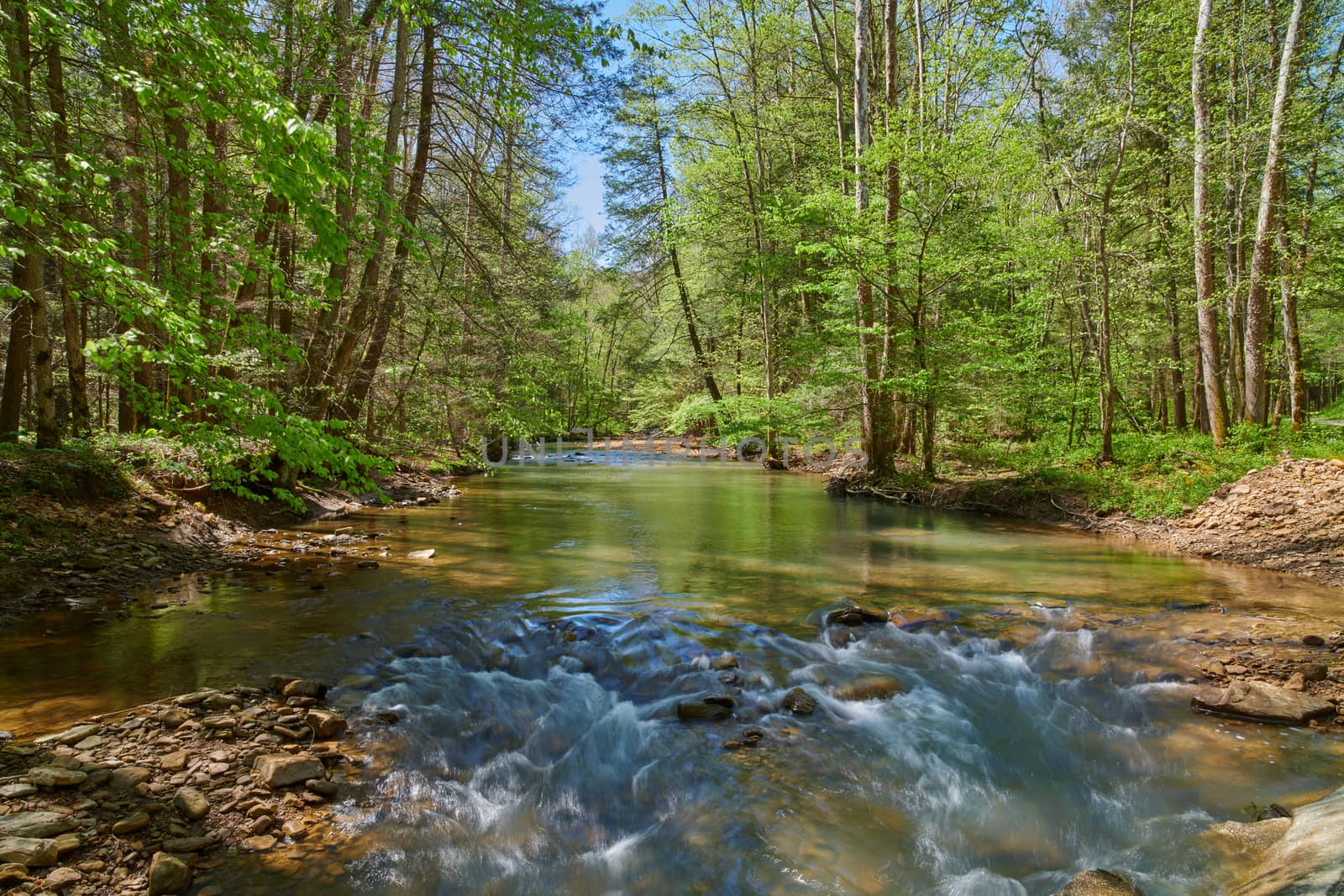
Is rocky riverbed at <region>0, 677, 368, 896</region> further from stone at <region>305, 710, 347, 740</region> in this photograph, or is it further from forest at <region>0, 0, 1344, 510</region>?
forest at <region>0, 0, 1344, 510</region>

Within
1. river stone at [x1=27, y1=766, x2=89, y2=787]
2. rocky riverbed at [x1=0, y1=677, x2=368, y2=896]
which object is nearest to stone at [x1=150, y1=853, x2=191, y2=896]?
rocky riverbed at [x1=0, y1=677, x2=368, y2=896]

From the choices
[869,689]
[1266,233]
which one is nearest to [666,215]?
[1266,233]

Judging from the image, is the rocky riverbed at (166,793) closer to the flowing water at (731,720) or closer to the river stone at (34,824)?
the river stone at (34,824)

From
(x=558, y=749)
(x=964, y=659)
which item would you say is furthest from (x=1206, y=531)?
(x=558, y=749)

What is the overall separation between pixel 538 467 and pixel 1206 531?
21.3m

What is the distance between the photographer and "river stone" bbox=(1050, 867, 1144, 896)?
2.74 m

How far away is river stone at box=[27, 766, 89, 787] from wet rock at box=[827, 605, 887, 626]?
5260 mm

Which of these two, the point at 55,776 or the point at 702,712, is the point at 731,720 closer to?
the point at 702,712

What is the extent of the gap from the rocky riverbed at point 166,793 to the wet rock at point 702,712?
6.92ft

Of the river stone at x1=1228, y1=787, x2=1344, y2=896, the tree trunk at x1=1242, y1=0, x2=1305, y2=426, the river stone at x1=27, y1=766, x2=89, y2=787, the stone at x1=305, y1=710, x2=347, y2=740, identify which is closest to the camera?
the river stone at x1=1228, y1=787, x2=1344, y2=896

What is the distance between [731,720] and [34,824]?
3.57 meters

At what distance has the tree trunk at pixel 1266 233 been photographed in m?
10.8

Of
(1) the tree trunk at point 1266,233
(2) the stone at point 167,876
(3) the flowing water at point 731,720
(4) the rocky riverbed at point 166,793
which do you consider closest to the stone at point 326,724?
(4) the rocky riverbed at point 166,793

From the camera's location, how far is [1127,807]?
11.8ft
